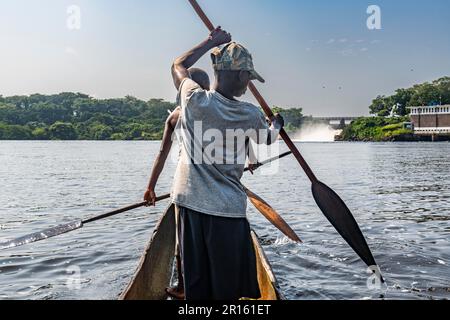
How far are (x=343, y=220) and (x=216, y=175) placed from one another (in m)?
2.39

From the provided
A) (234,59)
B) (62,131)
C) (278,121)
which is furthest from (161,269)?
(62,131)

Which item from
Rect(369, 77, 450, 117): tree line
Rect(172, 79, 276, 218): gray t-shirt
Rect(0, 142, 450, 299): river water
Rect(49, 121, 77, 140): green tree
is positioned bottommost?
Rect(0, 142, 450, 299): river water

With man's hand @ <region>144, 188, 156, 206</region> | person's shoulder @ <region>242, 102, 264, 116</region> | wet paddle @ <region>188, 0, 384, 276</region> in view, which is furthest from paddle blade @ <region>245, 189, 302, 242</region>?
person's shoulder @ <region>242, 102, 264, 116</region>

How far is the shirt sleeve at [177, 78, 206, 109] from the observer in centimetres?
310

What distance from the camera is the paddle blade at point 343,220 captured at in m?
5.09

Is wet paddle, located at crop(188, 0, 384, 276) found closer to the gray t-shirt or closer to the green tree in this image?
the gray t-shirt

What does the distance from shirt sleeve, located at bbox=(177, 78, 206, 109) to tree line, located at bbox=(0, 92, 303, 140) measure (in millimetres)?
97037

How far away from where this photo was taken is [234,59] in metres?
3.17

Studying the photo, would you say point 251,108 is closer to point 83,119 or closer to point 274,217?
point 274,217

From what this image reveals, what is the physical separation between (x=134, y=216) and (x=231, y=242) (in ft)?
32.5

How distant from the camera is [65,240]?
9695 millimetres

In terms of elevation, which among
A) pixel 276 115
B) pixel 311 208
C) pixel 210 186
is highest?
pixel 276 115

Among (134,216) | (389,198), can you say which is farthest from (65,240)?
(389,198)

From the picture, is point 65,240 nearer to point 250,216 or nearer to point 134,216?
point 134,216
